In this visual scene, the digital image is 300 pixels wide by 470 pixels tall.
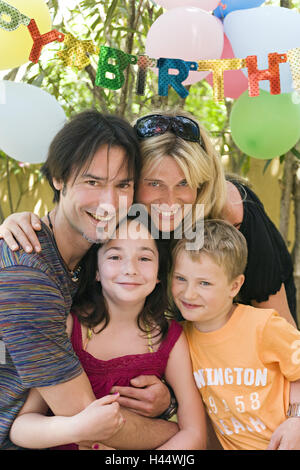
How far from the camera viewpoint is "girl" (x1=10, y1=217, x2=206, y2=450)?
157 cm

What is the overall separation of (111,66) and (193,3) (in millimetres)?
427

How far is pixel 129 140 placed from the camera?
1593 mm

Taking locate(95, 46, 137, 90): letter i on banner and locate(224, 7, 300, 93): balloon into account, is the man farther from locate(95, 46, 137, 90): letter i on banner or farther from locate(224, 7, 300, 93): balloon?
locate(224, 7, 300, 93): balloon

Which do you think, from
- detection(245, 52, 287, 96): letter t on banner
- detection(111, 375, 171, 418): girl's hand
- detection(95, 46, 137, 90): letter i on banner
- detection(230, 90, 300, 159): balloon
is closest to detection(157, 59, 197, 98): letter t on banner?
detection(95, 46, 137, 90): letter i on banner

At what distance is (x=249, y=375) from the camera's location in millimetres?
1574

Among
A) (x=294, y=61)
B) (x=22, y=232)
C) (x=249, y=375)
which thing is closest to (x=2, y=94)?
(x=22, y=232)

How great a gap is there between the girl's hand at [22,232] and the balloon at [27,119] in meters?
0.41

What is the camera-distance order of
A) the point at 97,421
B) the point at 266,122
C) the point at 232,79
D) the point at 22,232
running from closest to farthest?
the point at 97,421 < the point at 22,232 < the point at 266,122 < the point at 232,79

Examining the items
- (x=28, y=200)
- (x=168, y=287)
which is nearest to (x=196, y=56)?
(x=168, y=287)

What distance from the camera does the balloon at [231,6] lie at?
207 cm

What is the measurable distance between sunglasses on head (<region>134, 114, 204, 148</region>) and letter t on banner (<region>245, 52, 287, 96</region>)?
0.28 meters

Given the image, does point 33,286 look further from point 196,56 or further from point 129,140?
point 196,56

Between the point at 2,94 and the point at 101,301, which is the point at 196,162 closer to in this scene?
the point at 101,301

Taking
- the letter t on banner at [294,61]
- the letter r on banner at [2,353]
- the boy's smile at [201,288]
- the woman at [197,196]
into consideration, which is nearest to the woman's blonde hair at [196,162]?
the woman at [197,196]
